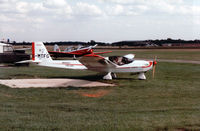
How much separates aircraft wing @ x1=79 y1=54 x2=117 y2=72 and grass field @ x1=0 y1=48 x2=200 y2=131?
7.20 ft

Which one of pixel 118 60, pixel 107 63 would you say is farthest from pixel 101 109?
pixel 118 60

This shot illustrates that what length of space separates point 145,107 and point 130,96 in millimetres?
2027

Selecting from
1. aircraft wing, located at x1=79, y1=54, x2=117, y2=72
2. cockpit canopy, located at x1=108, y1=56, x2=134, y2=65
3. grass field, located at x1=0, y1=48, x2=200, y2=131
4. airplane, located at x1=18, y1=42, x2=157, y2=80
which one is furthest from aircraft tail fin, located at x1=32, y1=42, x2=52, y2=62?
grass field, located at x1=0, y1=48, x2=200, y2=131

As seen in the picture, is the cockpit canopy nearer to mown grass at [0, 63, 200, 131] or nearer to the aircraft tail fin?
mown grass at [0, 63, 200, 131]

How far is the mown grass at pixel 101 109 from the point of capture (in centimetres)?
720

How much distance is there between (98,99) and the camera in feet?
35.0

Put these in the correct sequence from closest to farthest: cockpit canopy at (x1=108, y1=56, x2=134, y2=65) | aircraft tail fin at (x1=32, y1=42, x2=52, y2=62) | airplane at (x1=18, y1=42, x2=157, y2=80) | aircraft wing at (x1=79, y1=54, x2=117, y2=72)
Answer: aircraft wing at (x1=79, y1=54, x2=117, y2=72), airplane at (x1=18, y1=42, x2=157, y2=80), cockpit canopy at (x1=108, y1=56, x2=134, y2=65), aircraft tail fin at (x1=32, y1=42, x2=52, y2=62)

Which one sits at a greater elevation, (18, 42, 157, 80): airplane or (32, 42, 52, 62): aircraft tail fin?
(32, 42, 52, 62): aircraft tail fin

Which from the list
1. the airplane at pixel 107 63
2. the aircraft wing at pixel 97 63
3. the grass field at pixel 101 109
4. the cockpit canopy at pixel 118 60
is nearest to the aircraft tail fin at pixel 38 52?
the airplane at pixel 107 63

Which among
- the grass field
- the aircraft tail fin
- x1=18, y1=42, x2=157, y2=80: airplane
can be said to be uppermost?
the aircraft tail fin

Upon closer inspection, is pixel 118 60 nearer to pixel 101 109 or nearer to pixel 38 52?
pixel 38 52

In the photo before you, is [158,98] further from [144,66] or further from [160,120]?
[144,66]

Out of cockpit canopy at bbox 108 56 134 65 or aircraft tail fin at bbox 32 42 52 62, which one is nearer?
cockpit canopy at bbox 108 56 134 65

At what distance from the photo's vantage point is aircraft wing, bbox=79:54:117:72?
47.8ft
